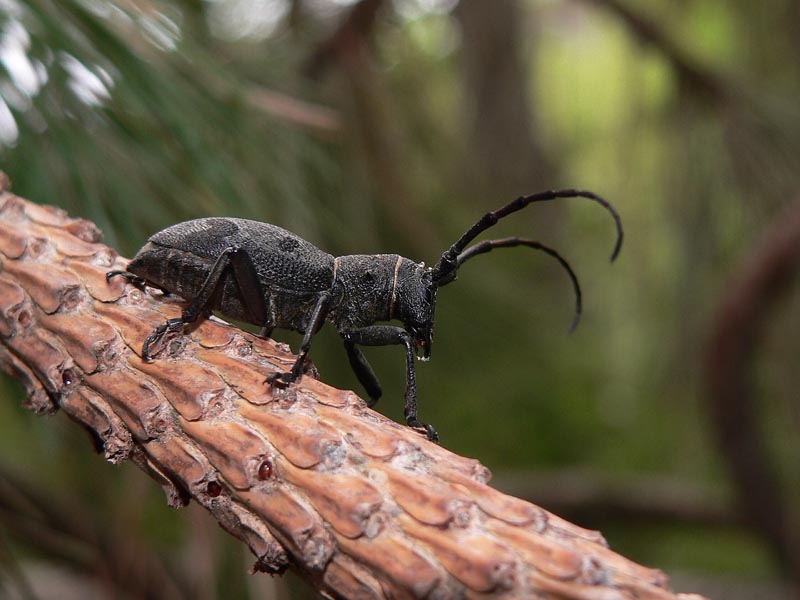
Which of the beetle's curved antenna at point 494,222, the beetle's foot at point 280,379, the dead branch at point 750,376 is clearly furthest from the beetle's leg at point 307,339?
the dead branch at point 750,376

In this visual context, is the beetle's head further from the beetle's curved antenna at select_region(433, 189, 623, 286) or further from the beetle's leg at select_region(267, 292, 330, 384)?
the beetle's leg at select_region(267, 292, 330, 384)

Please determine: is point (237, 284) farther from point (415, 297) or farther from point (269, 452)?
point (269, 452)

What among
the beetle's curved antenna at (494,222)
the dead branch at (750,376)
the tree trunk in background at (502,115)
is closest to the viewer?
the beetle's curved antenna at (494,222)

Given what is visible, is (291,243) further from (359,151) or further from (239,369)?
(359,151)

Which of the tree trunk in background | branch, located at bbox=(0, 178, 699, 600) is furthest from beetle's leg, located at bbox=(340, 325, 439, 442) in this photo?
the tree trunk in background

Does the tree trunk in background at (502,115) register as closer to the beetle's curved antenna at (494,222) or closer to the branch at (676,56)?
the branch at (676,56)
